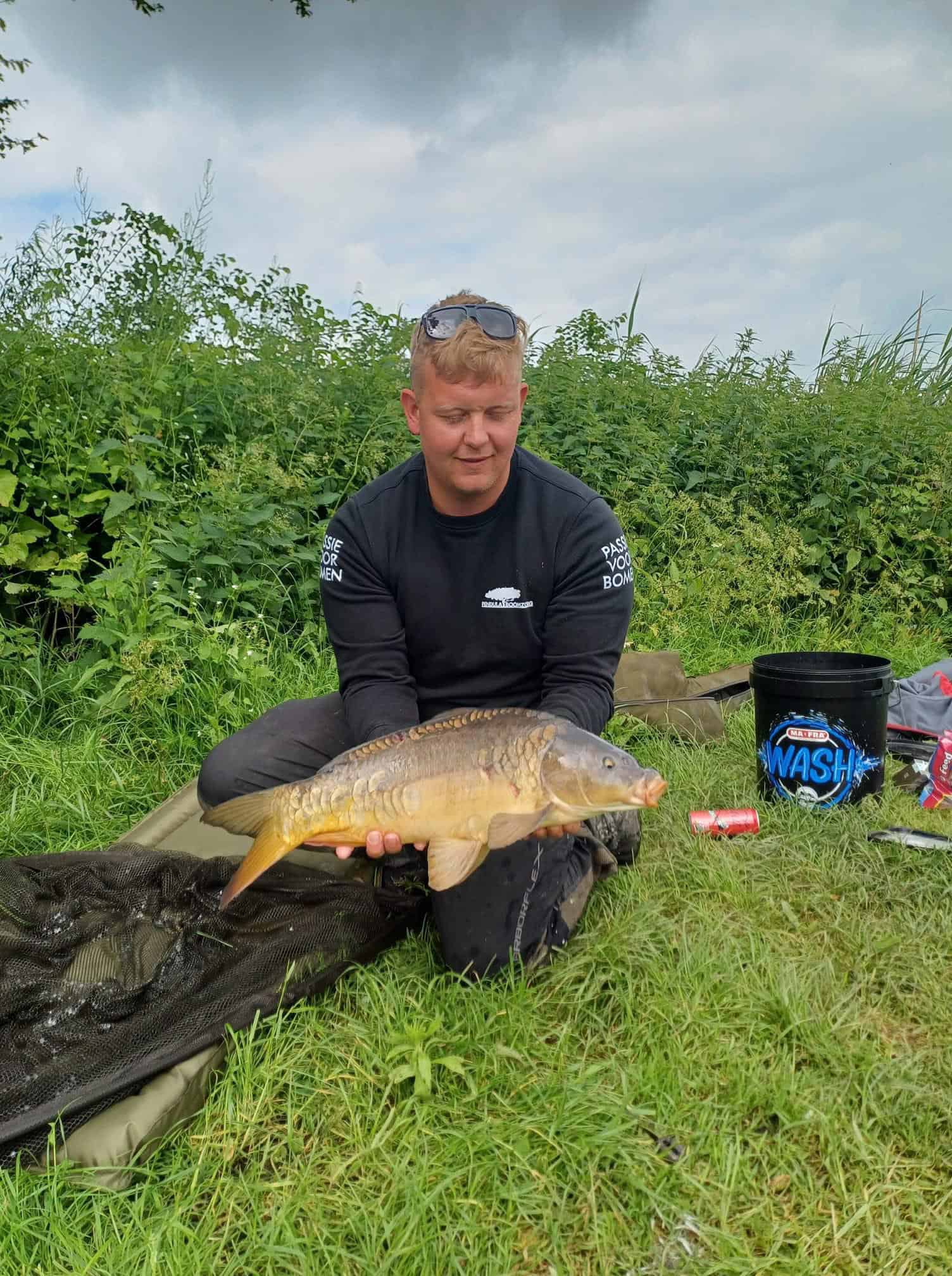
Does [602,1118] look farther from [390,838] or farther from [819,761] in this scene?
[819,761]

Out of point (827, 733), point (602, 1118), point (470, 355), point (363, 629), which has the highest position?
point (470, 355)

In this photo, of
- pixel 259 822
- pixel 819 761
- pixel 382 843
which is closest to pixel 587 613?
pixel 382 843

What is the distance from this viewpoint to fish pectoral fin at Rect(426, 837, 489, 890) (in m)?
1.63

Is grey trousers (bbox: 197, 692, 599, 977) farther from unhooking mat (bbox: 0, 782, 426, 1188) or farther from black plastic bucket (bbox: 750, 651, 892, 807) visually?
black plastic bucket (bbox: 750, 651, 892, 807)

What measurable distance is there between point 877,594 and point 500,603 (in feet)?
11.0

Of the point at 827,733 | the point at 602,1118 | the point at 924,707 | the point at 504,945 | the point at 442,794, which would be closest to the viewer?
the point at 602,1118

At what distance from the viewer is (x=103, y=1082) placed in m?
1.49

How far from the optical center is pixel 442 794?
164cm

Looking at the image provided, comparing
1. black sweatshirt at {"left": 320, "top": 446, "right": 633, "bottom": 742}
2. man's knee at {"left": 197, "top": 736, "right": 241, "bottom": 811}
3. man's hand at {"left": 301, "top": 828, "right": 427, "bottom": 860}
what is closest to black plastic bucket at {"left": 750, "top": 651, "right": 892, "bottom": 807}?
black sweatshirt at {"left": 320, "top": 446, "right": 633, "bottom": 742}

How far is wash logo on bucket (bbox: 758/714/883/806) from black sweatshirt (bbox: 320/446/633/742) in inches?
30.7

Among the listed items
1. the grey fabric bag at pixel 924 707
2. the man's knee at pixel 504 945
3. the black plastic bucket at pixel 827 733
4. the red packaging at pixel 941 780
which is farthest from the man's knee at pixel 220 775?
the grey fabric bag at pixel 924 707

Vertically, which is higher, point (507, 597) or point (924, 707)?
point (507, 597)

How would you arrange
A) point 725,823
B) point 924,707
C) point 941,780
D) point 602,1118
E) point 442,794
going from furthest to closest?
point 924,707
point 941,780
point 725,823
point 442,794
point 602,1118

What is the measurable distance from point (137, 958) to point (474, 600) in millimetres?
1018
